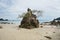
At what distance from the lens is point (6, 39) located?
8.71 metres

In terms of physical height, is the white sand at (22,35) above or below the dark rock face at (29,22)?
below

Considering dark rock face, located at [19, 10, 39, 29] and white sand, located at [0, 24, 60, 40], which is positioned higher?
dark rock face, located at [19, 10, 39, 29]

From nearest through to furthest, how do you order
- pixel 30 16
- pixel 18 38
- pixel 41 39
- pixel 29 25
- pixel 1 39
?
pixel 1 39 < pixel 18 38 < pixel 41 39 < pixel 29 25 < pixel 30 16

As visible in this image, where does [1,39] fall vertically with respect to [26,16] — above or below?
below

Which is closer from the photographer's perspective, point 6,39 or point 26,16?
point 6,39

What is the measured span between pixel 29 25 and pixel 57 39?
23.9 feet

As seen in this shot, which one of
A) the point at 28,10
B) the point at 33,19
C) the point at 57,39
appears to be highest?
the point at 28,10

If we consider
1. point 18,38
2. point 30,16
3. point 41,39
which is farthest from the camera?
point 30,16

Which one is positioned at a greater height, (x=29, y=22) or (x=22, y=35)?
(x=29, y=22)

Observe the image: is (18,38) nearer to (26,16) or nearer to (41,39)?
(41,39)

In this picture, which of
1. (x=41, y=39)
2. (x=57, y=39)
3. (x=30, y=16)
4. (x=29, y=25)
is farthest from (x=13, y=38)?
(x=30, y=16)

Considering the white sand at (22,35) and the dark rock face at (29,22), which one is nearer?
the white sand at (22,35)

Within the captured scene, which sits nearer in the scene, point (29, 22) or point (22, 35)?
point (22, 35)

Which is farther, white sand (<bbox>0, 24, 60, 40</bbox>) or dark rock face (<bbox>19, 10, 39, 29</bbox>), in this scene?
dark rock face (<bbox>19, 10, 39, 29</bbox>)
